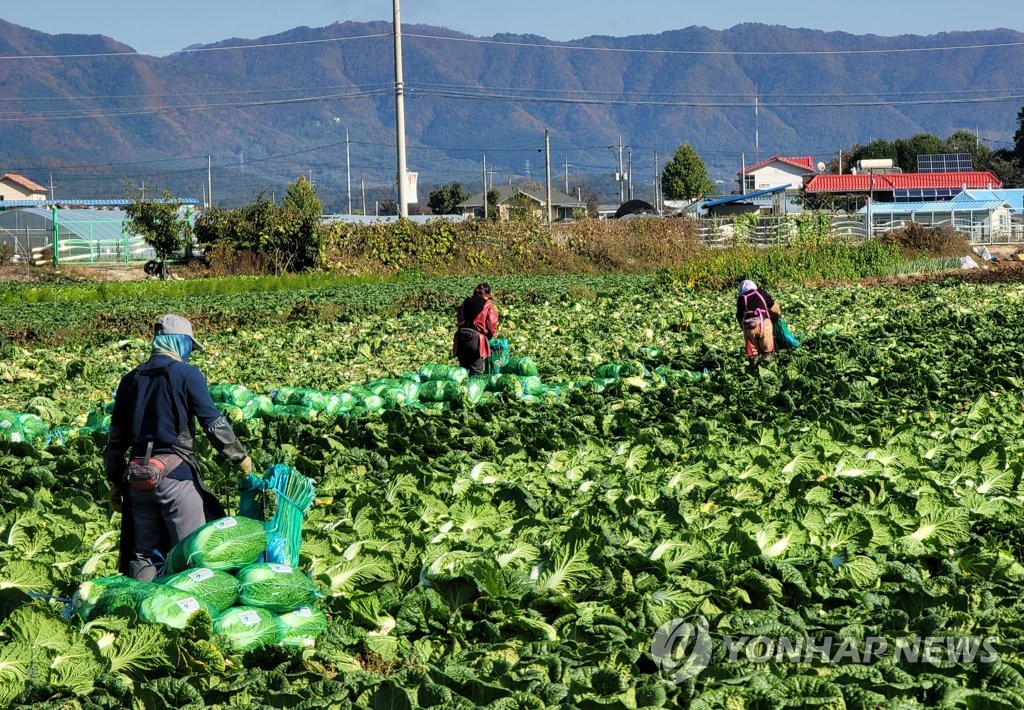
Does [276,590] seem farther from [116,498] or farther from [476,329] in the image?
[476,329]

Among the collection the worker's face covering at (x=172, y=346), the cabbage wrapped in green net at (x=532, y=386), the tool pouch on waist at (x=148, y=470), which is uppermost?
the worker's face covering at (x=172, y=346)

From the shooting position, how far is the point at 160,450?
6.13 m

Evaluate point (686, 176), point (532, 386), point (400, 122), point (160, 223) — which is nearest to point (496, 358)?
point (532, 386)

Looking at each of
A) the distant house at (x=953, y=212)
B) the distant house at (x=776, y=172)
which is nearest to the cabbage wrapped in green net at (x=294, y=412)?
the distant house at (x=953, y=212)

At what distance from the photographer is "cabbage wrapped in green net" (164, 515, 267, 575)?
5691 millimetres

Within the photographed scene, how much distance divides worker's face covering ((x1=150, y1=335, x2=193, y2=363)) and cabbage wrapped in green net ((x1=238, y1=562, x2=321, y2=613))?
126cm

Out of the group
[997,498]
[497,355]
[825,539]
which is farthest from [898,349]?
[825,539]

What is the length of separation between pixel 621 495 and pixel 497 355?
667cm

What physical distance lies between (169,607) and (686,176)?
337ft

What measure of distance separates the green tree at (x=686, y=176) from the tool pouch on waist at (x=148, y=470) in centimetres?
9997

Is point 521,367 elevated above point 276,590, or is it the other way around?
point 521,367

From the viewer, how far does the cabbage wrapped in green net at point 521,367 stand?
12.7m

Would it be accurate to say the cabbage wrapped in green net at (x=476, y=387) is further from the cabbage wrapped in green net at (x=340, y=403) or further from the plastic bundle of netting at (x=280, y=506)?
the plastic bundle of netting at (x=280, y=506)

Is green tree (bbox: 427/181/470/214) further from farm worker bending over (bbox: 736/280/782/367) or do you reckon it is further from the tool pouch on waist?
the tool pouch on waist
